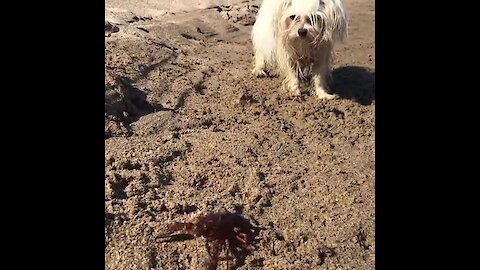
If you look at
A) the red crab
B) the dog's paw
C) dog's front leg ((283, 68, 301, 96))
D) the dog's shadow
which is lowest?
the dog's shadow

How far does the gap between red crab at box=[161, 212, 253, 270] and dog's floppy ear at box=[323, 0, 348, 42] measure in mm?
2598

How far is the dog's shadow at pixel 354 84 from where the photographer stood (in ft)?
18.2

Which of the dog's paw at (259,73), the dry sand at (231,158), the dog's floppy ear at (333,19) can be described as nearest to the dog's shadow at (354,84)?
the dry sand at (231,158)

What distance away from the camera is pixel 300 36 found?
5180mm

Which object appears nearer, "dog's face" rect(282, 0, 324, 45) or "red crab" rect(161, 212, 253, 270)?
"red crab" rect(161, 212, 253, 270)

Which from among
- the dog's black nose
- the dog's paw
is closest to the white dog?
the dog's black nose

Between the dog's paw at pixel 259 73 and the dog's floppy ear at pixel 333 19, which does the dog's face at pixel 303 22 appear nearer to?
the dog's floppy ear at pixel 333 19

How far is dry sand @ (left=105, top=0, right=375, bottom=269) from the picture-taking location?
2932 mm

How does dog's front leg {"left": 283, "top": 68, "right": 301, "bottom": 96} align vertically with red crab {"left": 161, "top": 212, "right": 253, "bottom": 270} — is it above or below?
below

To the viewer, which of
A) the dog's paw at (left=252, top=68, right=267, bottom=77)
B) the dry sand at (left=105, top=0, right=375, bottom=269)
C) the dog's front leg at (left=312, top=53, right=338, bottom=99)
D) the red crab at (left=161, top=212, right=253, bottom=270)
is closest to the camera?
the red crab at (left=161, top=212, right=253, bottom=270)

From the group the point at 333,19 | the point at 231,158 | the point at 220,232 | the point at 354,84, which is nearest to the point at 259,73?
the point at 354,84

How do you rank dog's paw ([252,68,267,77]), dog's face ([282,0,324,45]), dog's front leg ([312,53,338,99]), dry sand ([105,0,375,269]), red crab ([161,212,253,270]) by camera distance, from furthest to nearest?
dog's paw ([252,68,267,77]), dog's front leg ([312,53,338,99]), dog's face ([282,0,324,45]), dry sand ([105,0,375,269]), red crab ([161,212,253,270])

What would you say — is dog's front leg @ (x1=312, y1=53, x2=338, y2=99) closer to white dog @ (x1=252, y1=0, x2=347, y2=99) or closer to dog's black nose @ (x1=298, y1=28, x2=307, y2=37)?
white dog @ (x1=252, y1=0, x2=347, y2=99)
